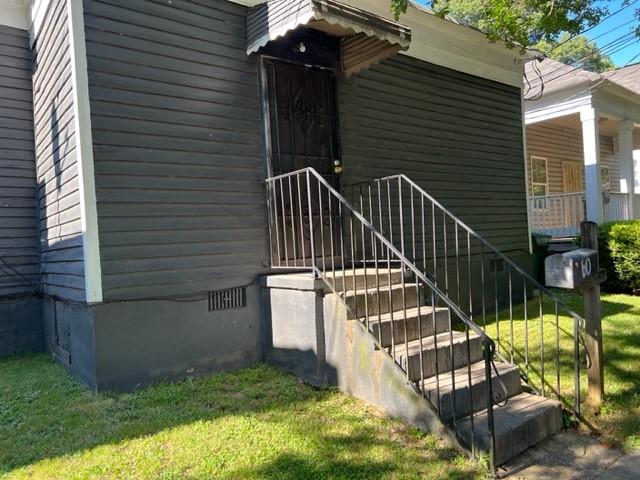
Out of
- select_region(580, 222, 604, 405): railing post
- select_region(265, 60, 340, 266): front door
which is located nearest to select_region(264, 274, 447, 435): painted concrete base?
select_region(265, 60, 340, 266): front door

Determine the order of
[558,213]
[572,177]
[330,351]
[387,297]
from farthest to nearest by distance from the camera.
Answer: [572,177] → [558,213] → [387,297] → [330,351]

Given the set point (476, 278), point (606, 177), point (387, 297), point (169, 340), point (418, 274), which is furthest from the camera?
point (606, 177)

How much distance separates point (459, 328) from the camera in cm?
537

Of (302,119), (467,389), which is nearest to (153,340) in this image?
(467,389)

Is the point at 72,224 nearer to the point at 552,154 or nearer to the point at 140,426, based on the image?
the point at 140,426

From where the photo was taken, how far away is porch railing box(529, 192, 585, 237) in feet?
34.7

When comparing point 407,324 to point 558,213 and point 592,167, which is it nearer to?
point 592,167

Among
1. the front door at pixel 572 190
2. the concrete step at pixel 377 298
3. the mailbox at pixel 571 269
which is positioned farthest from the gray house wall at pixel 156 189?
the front door at pixel 572 190

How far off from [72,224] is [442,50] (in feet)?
17.3

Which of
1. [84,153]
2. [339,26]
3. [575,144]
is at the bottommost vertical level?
[84,153]

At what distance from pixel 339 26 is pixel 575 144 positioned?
11556 millimetres

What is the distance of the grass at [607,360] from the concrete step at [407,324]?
622 millimetres

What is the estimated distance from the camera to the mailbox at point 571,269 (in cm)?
309

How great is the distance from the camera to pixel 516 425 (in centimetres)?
291
